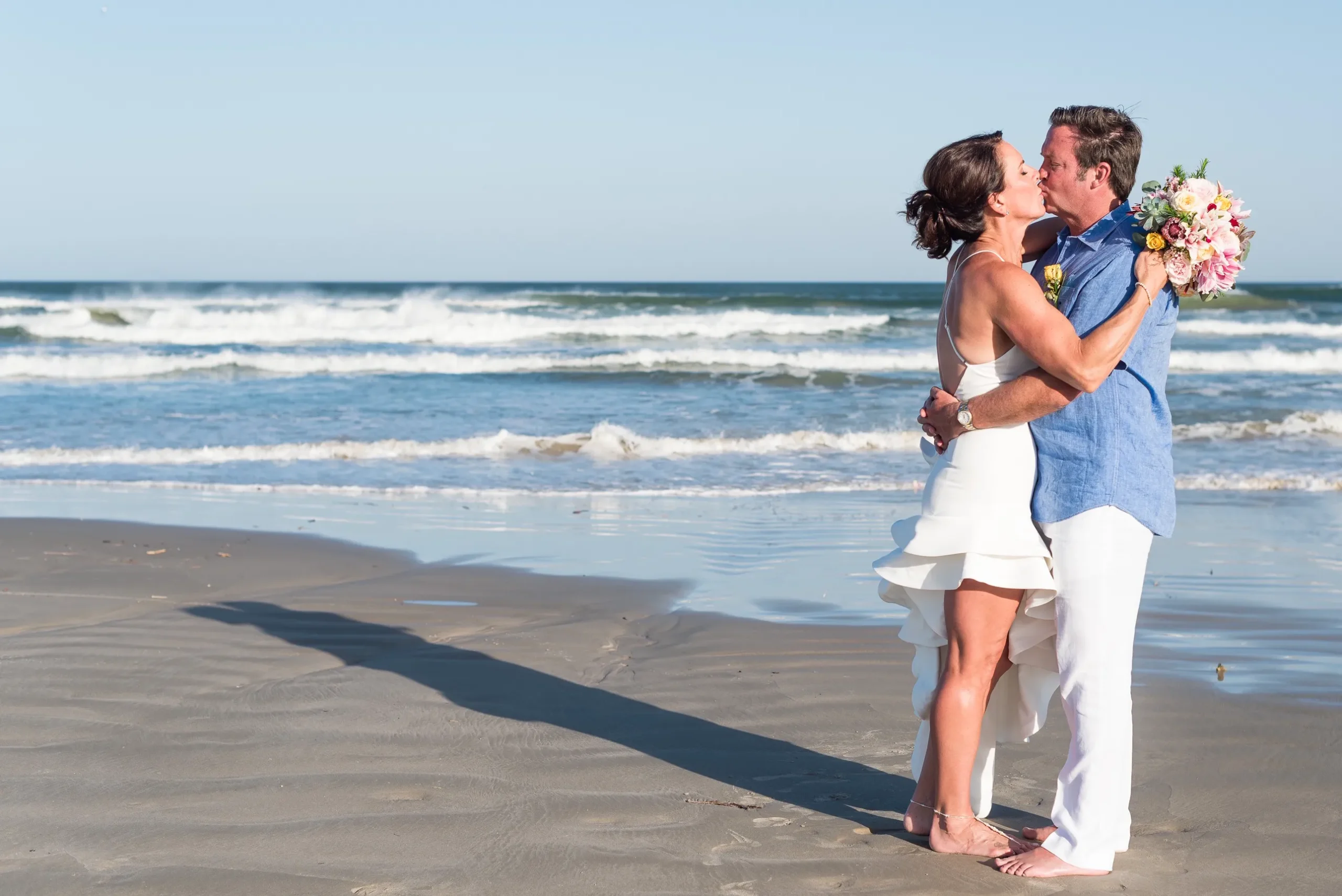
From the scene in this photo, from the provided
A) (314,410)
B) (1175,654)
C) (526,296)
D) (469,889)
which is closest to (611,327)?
(526,296)

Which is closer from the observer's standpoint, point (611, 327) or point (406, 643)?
point (406, 643)

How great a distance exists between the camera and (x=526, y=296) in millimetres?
44812

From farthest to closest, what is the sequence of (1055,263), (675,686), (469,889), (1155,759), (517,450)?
(517,450) < (675,686) < (1155,759) < (1055,263) < (469,889)

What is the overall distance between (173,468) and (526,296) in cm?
3337

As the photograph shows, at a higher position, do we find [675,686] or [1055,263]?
[1055,263]

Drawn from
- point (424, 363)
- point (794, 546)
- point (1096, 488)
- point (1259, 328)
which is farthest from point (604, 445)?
point (1259, 328)

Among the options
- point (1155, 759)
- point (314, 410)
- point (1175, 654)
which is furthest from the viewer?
point (314, 410)

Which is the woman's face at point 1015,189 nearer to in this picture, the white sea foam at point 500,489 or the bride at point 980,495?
the bride at point 980,495

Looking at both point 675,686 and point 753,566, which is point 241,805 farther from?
point 753,566

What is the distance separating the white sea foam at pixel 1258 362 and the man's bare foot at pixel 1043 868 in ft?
Answer: 71.6

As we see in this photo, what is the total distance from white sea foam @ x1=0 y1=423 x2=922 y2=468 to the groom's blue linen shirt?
9.66 meters

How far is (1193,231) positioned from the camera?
3.02 meters

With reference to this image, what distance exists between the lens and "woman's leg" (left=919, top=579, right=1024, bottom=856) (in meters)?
3.29

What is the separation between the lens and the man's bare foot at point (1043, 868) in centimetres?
317
